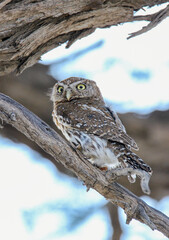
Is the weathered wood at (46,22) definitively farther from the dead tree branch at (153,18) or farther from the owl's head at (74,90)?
the owl's head at (74,90)

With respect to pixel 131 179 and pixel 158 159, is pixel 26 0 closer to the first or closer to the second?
pixel 131 179

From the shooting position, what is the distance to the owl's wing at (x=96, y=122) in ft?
13.1

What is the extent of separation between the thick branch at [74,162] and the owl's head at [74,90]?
1453 millimetres

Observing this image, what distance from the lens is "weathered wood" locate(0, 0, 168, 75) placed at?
3674mm

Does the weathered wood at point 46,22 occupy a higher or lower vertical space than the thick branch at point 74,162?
higher

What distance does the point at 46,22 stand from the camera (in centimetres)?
383

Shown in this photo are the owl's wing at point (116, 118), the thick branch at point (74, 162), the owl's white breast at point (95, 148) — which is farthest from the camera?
the owl's wing at point (116, 118)

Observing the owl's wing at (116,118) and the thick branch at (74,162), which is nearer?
the thick branch at (74,162)

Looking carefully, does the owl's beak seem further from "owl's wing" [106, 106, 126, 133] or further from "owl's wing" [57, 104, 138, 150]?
"owl's wing" [106, 106, 126, 133]

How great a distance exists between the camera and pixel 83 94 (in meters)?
4.97

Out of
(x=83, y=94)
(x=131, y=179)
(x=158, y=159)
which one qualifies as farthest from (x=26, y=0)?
(x=158, y=159)

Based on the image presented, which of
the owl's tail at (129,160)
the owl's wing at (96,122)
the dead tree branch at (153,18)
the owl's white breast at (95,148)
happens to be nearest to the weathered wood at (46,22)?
the dead tree branch at (153,18)

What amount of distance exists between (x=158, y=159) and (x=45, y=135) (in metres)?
2.80

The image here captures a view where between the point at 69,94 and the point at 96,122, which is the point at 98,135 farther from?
the point at 69,94
